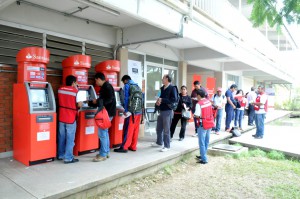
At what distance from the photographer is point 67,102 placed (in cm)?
405

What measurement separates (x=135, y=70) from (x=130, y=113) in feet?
7.39

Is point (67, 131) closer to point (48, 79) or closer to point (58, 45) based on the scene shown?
point (48, 79)

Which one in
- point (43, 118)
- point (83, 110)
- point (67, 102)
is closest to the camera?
point (43, 118)

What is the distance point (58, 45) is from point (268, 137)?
22.7 ft

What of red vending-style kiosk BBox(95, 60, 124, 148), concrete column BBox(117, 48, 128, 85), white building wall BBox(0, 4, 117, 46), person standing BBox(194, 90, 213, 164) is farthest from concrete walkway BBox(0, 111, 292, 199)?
white building wall BBox(0, 4, 117, 46)

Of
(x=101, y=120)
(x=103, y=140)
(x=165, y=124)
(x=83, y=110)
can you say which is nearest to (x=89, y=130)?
(x=83, y=110)

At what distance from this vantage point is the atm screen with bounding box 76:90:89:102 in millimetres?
4125

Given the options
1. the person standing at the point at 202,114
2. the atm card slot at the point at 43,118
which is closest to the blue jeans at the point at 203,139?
the person standing at the point at 202,114

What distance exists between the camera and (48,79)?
4.80 meters

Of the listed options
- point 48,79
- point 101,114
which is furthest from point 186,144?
point 48,79

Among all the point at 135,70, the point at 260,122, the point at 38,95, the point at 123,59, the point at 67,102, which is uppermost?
the point at 123,59

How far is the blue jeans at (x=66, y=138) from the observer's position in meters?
4.09

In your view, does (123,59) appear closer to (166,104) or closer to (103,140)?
(166,104)

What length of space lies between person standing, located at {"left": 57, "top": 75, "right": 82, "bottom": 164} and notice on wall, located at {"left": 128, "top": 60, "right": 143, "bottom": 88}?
8.45 feet
